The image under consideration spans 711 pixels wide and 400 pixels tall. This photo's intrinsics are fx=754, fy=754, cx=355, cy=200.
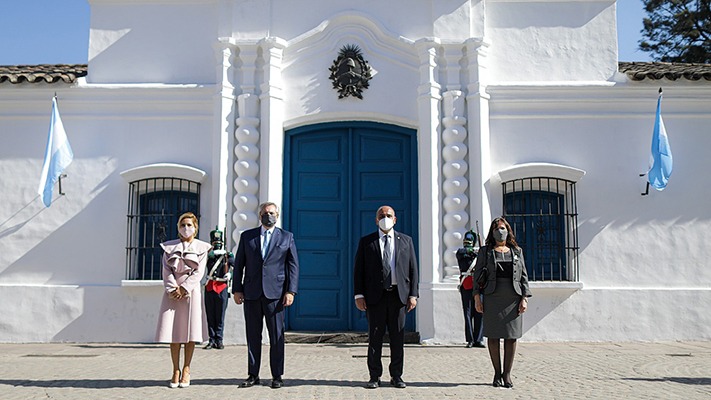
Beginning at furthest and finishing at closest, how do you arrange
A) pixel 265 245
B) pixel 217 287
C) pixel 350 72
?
pixel 350 72
pixel 217 287
pixel 265 245

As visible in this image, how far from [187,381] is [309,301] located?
4.79m

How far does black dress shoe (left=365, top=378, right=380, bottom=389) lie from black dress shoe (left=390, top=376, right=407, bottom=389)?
0.15m

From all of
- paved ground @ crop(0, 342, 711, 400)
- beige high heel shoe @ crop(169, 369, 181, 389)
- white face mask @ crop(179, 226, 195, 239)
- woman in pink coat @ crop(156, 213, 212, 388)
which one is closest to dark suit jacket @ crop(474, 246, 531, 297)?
paved ground @ crop(0, 342, 711, 400)

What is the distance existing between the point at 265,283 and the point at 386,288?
4.15ft

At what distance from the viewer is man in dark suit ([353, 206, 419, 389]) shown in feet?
25.8

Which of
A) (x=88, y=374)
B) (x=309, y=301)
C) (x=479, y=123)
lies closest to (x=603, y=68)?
(x=479, y=123)

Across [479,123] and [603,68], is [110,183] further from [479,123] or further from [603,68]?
[603,68]

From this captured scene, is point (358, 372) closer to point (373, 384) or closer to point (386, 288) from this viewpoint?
point (373, 384)

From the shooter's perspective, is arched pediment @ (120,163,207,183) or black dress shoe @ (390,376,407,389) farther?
arched pediment @ (120,163,207,183)

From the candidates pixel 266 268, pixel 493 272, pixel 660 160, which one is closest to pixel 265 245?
pixel 266 268

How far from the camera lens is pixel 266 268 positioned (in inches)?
312

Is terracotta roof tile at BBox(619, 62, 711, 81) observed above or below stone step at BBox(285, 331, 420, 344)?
above

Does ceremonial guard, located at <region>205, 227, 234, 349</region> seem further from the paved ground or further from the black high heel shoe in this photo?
the black high heel shoe

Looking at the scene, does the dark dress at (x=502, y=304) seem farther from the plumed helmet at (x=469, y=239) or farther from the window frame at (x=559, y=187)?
the window frame at (x=559, y=187)
